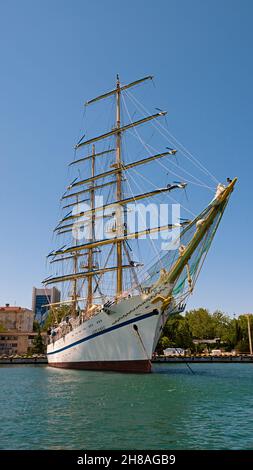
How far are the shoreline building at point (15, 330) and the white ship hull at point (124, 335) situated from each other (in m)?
66.3

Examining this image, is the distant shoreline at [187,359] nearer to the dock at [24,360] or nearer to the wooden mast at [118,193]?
the dock at [24,360]

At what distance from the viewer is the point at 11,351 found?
10744cm

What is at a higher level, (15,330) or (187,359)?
(15,330)

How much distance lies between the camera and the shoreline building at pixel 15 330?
108 m

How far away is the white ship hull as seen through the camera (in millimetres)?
38062

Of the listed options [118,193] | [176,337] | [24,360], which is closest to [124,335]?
[118,193]

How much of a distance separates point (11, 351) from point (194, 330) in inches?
1878

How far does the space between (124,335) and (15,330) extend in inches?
3519

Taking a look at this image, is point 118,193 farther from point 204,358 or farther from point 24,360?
point 24,360

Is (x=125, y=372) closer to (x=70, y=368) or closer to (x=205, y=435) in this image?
(x=70, y=368)

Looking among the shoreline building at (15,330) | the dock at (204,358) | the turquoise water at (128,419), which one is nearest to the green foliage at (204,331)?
the dock at (204,358)

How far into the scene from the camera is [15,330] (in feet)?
397

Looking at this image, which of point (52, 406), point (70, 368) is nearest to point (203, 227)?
point (52, 406)

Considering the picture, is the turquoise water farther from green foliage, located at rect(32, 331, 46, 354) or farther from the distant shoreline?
green foliage, located at rect(32, 331, 46, 354)
